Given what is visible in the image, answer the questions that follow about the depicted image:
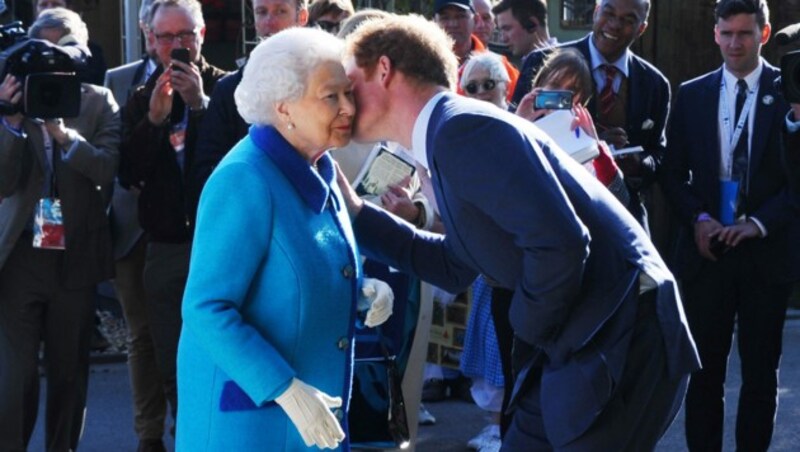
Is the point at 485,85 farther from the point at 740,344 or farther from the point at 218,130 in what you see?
the point at 740,344

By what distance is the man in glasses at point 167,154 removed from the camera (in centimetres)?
584

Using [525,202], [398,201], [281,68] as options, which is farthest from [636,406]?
[398,201]

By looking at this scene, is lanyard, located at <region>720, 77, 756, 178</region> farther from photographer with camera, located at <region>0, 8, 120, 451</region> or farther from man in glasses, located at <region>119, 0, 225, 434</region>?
photographer with camera, located at <region>0, 8, 120, 451</region>

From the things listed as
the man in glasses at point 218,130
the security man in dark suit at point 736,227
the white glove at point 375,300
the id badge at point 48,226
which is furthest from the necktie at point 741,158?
the id badge at point 48,226

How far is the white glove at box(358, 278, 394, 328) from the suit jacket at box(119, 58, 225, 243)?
222 centimetres

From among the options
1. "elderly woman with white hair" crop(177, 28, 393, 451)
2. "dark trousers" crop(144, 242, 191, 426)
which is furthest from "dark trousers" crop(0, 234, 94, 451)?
"elderly woman with white hair" crop(177, 28, 393, 451)

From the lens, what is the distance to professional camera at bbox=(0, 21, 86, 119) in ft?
18.1

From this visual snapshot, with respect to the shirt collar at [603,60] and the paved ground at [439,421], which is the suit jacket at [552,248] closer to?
the shirt collar at [603,60]

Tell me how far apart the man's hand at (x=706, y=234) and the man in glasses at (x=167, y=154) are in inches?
86.4

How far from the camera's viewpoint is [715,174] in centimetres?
611

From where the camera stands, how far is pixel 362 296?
3.77 meters

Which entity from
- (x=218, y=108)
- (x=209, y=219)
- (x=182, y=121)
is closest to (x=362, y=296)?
(x=209, y=219)

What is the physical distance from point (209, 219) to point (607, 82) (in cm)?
316

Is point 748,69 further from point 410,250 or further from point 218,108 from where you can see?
point 410,250
